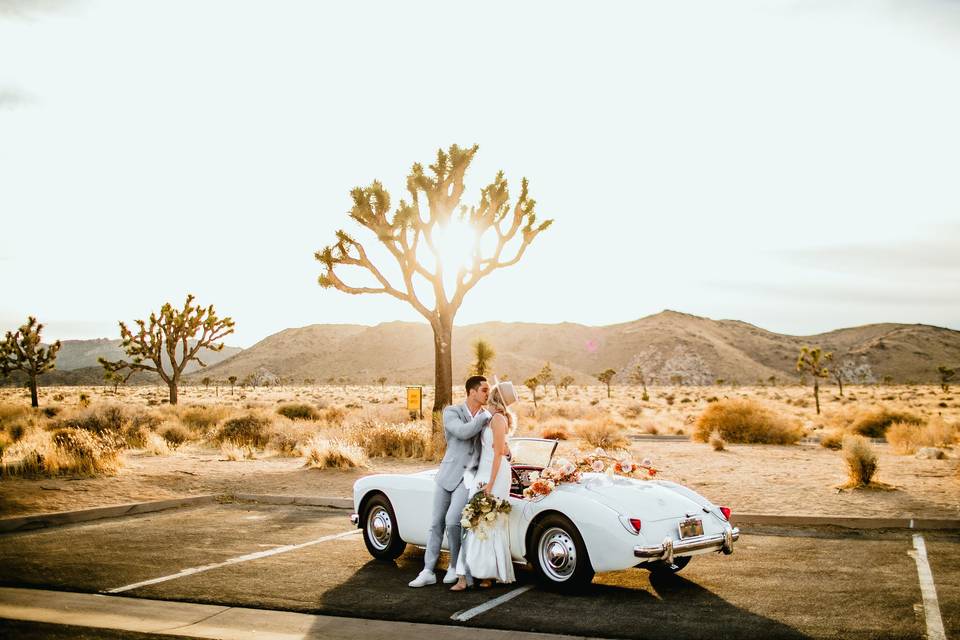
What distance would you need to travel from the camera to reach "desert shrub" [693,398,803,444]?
25.0 meters

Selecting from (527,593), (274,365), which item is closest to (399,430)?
(527,593)

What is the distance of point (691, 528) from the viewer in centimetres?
732

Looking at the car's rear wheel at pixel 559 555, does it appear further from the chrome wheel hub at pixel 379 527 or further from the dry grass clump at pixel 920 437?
the dry grass clump at pixel 920 437

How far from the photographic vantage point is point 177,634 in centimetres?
622

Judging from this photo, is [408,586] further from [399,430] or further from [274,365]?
[274,365]

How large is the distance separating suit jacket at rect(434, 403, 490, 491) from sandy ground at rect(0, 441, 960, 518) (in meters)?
5.95

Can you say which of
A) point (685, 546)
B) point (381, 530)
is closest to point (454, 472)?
point (381, 530)

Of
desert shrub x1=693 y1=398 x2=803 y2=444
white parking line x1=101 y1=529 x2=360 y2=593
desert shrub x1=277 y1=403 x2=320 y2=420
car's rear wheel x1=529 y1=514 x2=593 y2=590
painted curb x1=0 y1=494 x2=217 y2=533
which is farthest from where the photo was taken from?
desert shrub x1=277 y1=403 x2=320 y2=420

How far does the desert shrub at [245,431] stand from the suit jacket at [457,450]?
16.4 meters

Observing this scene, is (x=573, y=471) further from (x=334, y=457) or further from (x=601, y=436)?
(x=601, y=436)

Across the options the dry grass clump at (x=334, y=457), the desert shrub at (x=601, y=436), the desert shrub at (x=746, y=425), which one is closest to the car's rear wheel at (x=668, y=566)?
the dry grass clump at (x=334, y=457)

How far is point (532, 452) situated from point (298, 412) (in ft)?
87.4

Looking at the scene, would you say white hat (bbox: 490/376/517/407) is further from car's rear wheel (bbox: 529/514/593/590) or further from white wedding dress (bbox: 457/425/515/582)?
car's rear wheel (bbox: 529/514/593/590)

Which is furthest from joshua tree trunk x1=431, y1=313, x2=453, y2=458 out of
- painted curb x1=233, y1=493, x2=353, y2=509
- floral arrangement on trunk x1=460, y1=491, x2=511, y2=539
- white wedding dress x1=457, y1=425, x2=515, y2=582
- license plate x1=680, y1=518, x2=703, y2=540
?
license plate x1=680, y1=518, x2=703, y2=540
